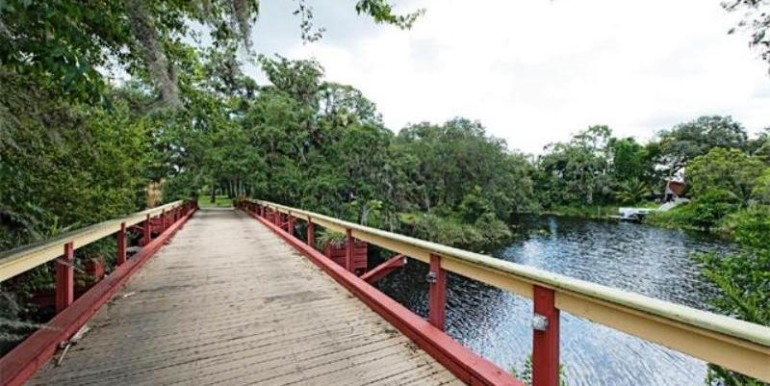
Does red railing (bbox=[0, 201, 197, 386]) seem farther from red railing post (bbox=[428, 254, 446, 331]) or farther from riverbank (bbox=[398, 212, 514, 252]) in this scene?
riverbank (bbox=[398, 212, 514, 252])

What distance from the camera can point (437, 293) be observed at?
101 inches

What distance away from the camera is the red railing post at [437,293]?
2545 mm

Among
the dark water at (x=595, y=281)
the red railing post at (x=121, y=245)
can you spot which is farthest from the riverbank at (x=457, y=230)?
the red railing post at (x=121, y=245)

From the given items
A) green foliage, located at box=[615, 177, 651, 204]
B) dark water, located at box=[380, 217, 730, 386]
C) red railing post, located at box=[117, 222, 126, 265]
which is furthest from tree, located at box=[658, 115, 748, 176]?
red railing post, located at box=[117, 222, 126, 265]

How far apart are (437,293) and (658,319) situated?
1414 mm

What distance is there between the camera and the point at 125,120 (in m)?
7.91

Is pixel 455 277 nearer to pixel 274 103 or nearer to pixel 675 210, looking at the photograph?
pixel 274 103

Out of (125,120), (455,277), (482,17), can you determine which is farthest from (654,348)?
(125,120)

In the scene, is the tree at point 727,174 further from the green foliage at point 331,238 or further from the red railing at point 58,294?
the red railing at point 58,294

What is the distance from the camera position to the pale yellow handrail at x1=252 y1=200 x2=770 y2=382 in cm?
103

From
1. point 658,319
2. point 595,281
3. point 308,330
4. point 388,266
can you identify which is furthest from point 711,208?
point 658,319

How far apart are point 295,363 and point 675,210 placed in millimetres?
38441

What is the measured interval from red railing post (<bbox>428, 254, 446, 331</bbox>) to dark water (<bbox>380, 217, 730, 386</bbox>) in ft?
20.9

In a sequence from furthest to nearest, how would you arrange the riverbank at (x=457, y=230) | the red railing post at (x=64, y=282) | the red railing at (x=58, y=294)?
the riverbank at (x=457, y=230), the red railing post at (x=64, y=282), the red railing at (x=58, y=294)
